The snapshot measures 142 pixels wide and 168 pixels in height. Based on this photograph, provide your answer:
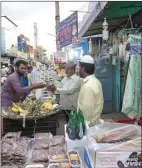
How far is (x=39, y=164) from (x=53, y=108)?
1.44 meters

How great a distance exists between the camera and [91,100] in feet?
9.10

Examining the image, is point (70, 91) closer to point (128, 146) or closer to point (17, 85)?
point (17, 85)

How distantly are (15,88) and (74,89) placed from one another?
105 cm

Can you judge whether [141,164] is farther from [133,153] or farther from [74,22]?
[74,22]

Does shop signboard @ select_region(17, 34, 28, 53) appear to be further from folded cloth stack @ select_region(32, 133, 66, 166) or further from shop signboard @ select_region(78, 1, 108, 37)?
folded cloth stack @ select_region(32, 133, 66, 166)

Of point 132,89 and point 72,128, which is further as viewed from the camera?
point 72,128

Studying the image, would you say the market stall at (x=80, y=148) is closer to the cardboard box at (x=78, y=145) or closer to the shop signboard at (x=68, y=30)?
the cardboard box at (x=78, y=145)

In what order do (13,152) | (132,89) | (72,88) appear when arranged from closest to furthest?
(132,89) < (13,152) < (72,88)

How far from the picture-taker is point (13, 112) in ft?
11.3

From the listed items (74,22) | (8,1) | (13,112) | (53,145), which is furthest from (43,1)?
(74,22)

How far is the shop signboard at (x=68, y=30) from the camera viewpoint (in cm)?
854

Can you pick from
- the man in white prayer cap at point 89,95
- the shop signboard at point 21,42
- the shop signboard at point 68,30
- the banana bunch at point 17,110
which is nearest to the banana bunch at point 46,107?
the banana bunch at point 17,110

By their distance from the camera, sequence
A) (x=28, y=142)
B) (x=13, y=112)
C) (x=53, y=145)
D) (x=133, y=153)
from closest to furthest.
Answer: (x=133, y=153)
(x=53, y=145)
(x=28, y=142)
(x=13, y=112)

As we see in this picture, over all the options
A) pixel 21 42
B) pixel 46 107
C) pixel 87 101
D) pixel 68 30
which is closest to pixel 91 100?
pixel 87 101
